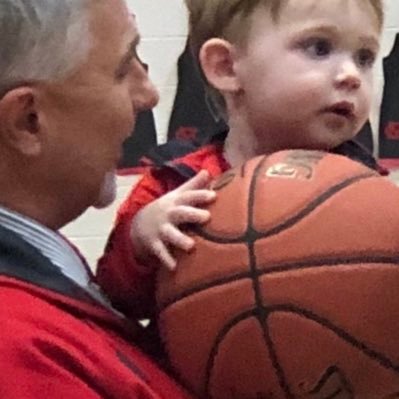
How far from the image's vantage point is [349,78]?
4.10ft

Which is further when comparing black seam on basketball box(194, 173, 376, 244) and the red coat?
the red coat

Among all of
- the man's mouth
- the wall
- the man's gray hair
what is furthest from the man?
the wall

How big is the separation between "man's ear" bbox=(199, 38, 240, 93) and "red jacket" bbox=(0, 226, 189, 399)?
1.23ft

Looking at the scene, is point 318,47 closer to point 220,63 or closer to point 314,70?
point 314,70

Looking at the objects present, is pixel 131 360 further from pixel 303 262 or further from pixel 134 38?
pixel 134 38

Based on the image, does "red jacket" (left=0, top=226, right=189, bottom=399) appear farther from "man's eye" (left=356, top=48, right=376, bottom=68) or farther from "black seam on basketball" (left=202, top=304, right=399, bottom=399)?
"man's eye" (left=356, top=48, right=376, bottom=68)

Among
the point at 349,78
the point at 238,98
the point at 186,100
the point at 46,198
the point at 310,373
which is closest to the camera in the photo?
the point at 310,373

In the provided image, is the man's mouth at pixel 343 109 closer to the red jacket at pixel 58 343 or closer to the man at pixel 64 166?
the man at pixel 64 166

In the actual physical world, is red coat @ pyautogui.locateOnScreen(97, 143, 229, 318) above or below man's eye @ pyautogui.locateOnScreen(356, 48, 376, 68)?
below

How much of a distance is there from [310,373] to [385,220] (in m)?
0.16

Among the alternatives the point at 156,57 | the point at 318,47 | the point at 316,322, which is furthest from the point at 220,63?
the point at 156,57

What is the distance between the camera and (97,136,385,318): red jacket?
1224mm

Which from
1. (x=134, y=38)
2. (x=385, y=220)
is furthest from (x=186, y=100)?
(x=385, y=220)

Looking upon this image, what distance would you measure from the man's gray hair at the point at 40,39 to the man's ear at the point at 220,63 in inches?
11.8
